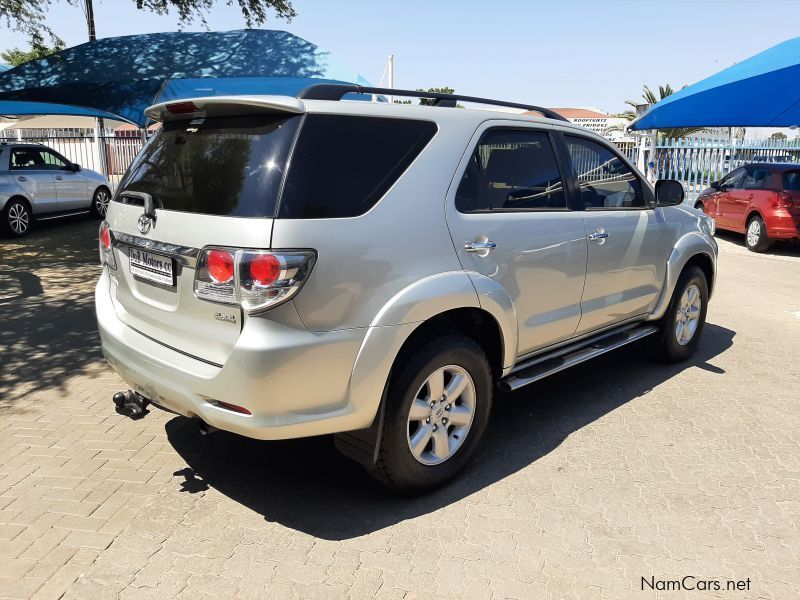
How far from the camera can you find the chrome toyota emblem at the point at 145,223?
2.97 meters

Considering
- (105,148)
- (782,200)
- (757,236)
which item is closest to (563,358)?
(782,200)

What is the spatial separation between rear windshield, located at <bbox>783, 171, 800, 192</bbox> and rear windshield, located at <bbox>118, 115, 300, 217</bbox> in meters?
11.8

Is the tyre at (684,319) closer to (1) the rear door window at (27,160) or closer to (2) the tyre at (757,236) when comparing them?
(2) the tyre at (757,236)

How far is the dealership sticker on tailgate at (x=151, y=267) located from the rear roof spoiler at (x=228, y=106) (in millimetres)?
723

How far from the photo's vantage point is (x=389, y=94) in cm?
327

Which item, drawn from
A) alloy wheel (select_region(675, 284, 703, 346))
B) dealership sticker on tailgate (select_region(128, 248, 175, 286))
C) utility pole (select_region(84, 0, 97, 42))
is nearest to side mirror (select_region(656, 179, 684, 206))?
alloy wheel (select_region(675, 284, 703, 346))

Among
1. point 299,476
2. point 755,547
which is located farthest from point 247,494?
point 755,547

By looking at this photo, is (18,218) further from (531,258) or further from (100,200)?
(531,258)

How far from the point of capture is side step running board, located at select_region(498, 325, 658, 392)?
3.66 metres

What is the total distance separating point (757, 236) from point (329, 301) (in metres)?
11.8

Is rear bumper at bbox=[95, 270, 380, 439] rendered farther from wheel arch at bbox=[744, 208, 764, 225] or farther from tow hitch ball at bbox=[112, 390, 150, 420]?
wheel arch at bbox=[744, 208, 764, 225]

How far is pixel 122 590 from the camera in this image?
2.54 metres

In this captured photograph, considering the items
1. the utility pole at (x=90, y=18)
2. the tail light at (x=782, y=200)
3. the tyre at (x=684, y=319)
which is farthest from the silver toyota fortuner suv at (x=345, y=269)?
the utility pole at (x=90, y=18)

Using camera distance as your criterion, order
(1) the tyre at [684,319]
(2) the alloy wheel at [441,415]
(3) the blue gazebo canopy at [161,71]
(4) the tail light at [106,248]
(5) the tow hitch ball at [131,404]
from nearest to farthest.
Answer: (2) the alloy wheel at [441,415], (5) the tow hitch ball at [131,404], (4) the tail light at [106,248], (1) the tyre at [684,319], (3) the blue gazebo canopy at [161,71]
